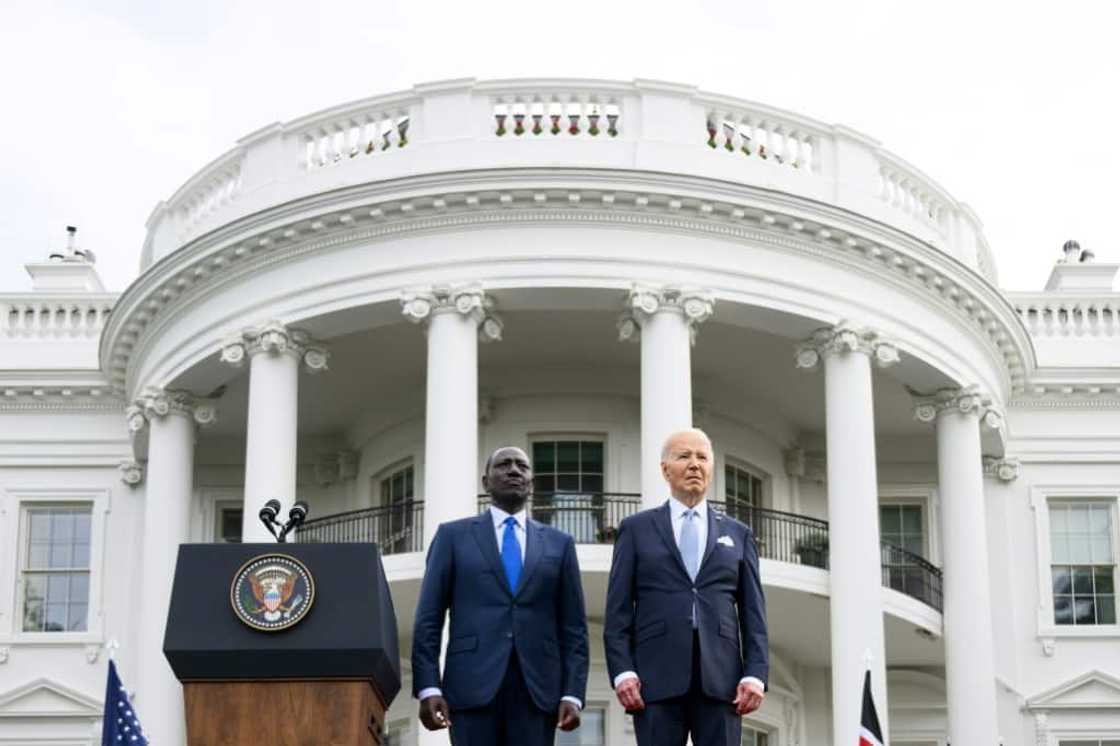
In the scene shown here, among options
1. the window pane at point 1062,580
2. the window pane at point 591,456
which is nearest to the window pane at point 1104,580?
the window pane at point 1062,580

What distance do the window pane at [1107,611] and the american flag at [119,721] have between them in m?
15.0

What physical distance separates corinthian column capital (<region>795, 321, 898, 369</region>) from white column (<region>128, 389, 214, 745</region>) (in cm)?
788

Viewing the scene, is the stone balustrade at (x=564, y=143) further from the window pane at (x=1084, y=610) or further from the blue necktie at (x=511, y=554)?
the blue necktie at (x=511, y=554)

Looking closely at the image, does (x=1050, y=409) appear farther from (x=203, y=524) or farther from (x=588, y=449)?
(x=203, y=524)

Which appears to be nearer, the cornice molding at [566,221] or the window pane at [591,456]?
the cornice molding at [566,221]

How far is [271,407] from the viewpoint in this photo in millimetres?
26875

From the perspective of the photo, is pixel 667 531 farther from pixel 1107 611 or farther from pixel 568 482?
pixel 1107 611

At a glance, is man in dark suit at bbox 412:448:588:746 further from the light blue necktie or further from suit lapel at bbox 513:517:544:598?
the light blue necktie

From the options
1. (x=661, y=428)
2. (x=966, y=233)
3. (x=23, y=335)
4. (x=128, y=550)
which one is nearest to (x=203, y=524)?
(x=128, y=550)

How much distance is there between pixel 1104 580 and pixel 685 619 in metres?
22.3

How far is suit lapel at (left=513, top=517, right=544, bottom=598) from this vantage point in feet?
35.7

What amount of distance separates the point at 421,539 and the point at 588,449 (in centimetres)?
261

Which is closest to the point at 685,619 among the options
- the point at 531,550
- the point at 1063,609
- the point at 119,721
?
the point at 531,550

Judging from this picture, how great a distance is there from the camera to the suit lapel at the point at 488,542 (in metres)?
10.9
